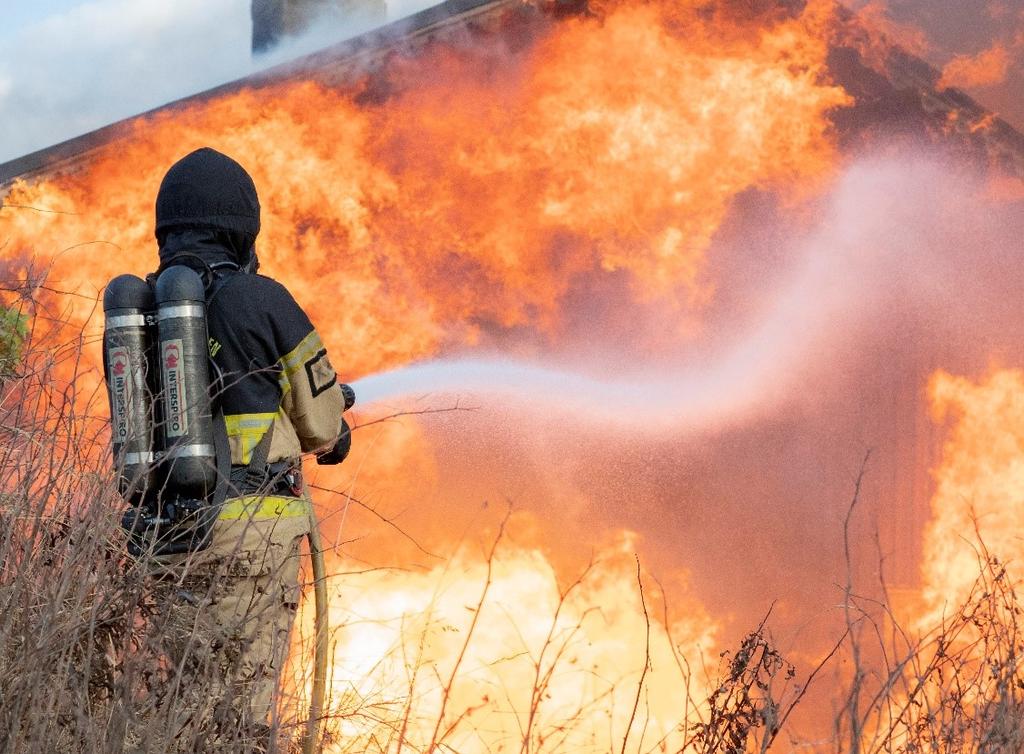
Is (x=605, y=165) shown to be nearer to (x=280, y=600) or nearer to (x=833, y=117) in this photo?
(x=833, y=117)

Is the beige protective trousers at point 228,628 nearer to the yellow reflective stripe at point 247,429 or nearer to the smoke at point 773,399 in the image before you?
the yellow reflective stripe at point 247,429

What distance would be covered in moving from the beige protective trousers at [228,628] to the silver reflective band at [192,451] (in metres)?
0.16

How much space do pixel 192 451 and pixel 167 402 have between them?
0.15 m

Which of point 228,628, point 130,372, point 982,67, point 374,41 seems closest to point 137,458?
point 130,372

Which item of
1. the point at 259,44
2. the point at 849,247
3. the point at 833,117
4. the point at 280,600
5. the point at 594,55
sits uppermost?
the point at 259,44

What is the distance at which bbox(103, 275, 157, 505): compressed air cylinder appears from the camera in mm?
3453

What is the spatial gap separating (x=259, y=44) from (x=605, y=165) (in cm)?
700

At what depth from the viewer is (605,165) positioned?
8648 millimetres

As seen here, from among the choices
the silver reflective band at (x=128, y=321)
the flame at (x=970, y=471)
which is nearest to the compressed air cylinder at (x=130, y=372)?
the silver reflective band at (x=128, y=321)

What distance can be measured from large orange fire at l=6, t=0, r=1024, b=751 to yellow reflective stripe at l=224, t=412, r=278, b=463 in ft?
15.3

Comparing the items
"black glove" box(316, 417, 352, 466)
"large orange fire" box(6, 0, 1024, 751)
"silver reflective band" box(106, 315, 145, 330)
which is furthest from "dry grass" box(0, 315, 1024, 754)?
"large orange fire" box(6, 0, 1024, 751)

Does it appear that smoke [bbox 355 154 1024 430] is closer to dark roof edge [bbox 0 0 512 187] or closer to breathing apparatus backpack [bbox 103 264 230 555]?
dark roof edge [bbox 0 0 512 187]

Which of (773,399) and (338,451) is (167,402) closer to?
(338,451)

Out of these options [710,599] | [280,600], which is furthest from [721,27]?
[280,600]
